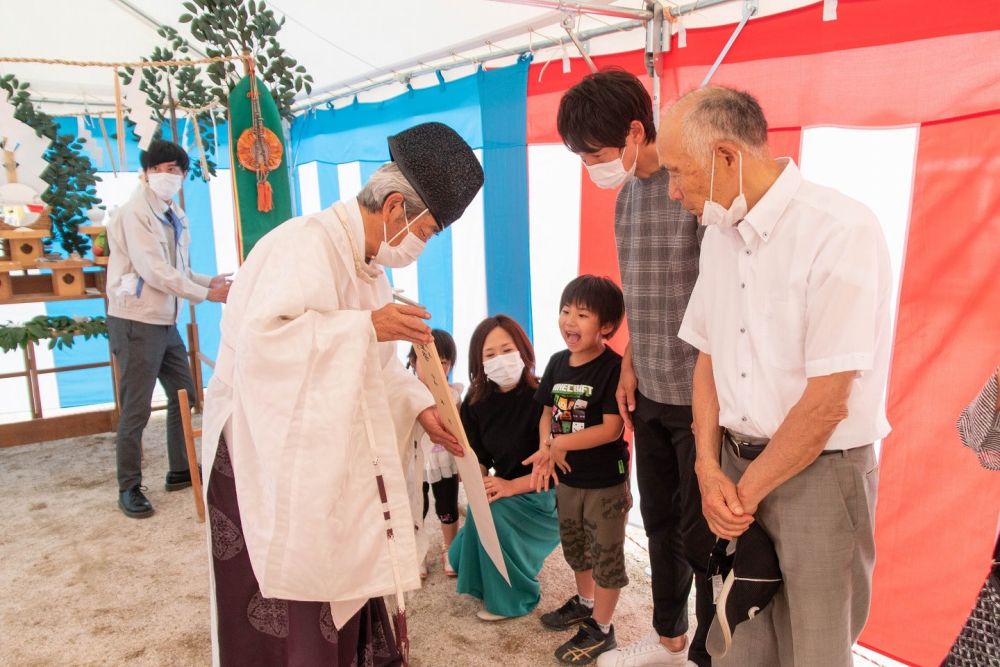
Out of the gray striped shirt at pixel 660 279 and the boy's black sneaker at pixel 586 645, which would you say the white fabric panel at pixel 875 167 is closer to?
the gray striped shirt at pixel 660 279

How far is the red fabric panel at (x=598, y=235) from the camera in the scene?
8.81 ft

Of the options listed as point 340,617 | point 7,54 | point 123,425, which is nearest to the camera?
point 340,617

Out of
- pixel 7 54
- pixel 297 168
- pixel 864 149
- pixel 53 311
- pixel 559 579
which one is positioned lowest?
pixel 559 579

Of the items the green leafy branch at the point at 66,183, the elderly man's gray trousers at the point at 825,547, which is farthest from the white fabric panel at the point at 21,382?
the elderly man's gray trousers at the point at 825,547

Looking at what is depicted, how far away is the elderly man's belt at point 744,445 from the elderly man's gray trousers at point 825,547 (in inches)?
3.4

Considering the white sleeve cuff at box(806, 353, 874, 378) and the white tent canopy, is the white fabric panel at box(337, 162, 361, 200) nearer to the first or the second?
the white tent canopy

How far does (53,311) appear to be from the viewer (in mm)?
4973

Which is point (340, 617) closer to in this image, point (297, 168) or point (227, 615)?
point (227, 615)

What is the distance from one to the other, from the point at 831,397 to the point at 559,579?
1789 mm

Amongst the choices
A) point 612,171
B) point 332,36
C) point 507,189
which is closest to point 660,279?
point 612,171

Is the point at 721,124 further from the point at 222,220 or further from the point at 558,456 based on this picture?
the point at 222,220

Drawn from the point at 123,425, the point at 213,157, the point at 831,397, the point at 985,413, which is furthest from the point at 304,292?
the point at 213,157

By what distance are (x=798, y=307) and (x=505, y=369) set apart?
1.34 meters

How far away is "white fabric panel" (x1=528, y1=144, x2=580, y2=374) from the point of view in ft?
9.22
